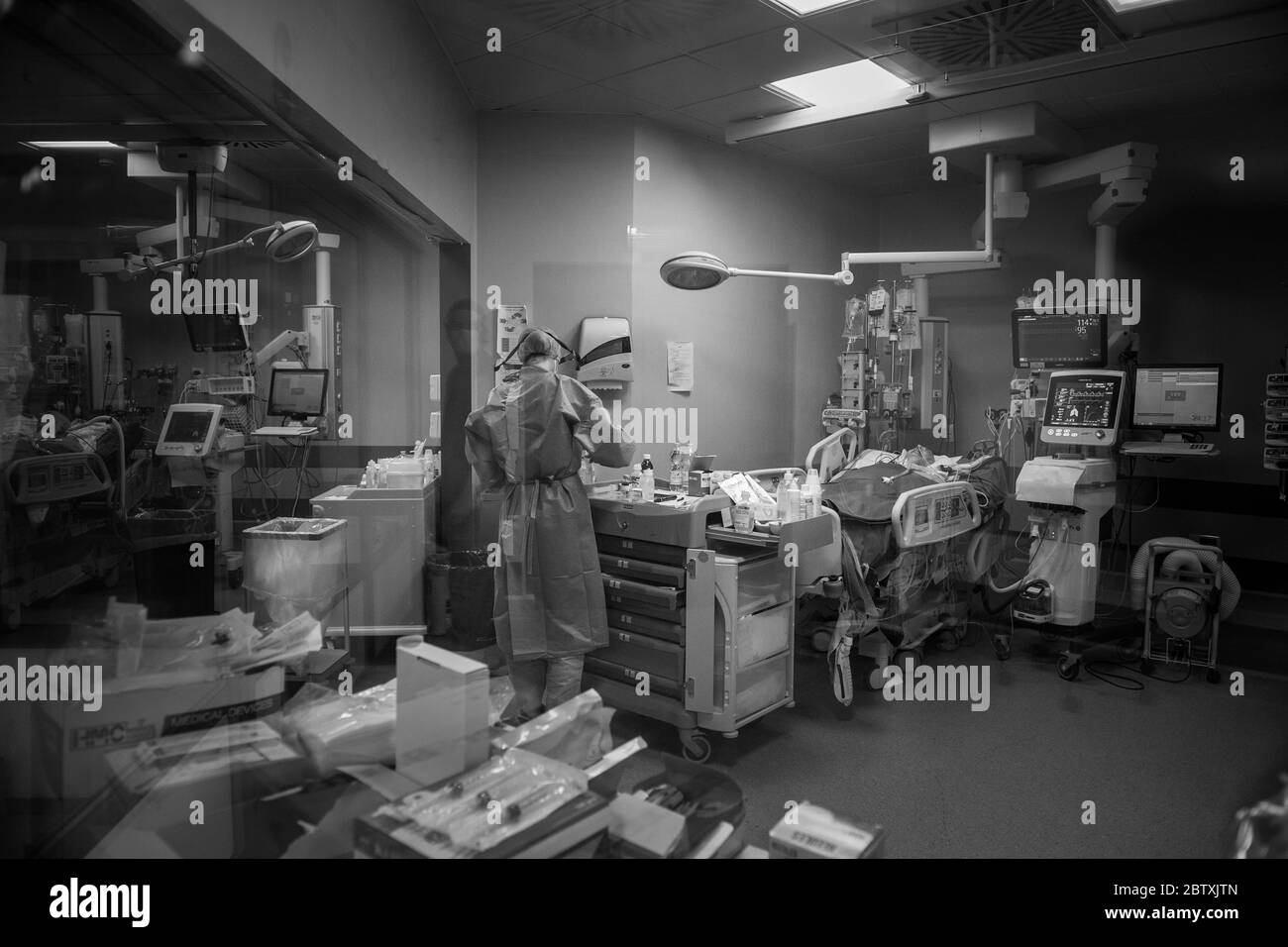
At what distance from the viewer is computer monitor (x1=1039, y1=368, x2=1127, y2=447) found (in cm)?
447

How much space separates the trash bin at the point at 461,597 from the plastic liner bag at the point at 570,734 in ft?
8.02

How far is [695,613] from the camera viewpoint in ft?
10.5

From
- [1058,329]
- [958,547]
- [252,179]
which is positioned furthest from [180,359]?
[1058,329]

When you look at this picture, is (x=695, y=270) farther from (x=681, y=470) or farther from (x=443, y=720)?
(x=443, y=720)

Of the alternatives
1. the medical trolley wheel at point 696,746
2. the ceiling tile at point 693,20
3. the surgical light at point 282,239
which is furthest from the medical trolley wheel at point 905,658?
the surgical light at point 282,239

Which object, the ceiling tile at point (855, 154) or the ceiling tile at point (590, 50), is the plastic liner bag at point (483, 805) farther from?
the ceiling tile at point (855, 154)

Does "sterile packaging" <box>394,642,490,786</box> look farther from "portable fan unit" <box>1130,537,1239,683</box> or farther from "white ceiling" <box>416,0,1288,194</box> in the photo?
"portable fan unit" <box>1130,537,1239,683</box>

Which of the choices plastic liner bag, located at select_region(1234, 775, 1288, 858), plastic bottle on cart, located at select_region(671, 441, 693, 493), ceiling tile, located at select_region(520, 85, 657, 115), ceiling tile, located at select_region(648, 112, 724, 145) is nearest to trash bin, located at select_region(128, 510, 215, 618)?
plastic bottle on cart, located at select_region(671, 441, 693, 493)

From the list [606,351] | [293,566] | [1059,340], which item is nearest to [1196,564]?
[1059,340]

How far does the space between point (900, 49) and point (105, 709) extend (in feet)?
14.6

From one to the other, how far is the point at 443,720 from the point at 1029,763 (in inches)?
108

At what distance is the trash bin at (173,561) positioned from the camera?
6.70ft

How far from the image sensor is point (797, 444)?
5.95 m

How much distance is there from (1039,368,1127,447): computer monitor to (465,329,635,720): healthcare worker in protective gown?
2667 millimetres
